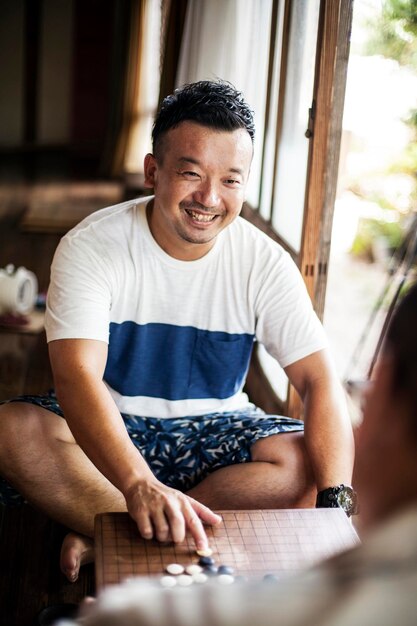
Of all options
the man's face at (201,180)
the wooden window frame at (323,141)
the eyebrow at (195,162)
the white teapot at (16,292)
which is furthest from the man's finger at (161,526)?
the white teapot at (16,292)

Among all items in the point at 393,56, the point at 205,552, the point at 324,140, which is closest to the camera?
the point at 205,552

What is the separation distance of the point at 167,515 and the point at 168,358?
68 cm

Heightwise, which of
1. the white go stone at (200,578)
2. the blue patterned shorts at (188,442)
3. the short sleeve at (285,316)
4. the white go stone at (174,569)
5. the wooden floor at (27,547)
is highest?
the short sleeve at (285,316)

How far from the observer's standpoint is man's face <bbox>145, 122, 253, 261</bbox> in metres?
1.96

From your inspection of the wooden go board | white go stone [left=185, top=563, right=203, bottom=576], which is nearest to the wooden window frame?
the wooden go board

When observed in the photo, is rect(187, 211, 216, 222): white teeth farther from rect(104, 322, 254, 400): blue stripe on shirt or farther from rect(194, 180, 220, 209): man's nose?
rect(104, 322, 254, 400): blue stripe on shirt

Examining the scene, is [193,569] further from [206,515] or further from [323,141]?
[323,141]

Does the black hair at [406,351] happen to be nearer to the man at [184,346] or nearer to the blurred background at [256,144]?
the man at [184,346]

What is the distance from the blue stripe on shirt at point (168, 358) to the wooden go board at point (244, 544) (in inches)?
23.7

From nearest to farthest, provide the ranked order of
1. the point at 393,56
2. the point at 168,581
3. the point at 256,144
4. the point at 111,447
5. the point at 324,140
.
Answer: the point at 168,581, the point at 111,447, the point at 324,140, the point at 256,144, the point at 393,56

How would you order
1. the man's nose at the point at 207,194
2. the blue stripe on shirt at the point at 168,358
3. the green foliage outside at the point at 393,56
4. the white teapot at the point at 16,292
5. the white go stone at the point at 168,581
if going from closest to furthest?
the white go stone at the point at 168,581, the man's nose at the point at 207,194, the blue stripe on shirt at the point at 168,358, the white teapot at the point at 16,292, the green foliage outside at the point at 393,56

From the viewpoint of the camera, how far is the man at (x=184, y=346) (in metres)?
1.89

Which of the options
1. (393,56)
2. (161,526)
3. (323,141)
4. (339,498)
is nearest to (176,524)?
(161,526)

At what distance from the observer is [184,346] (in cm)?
208
